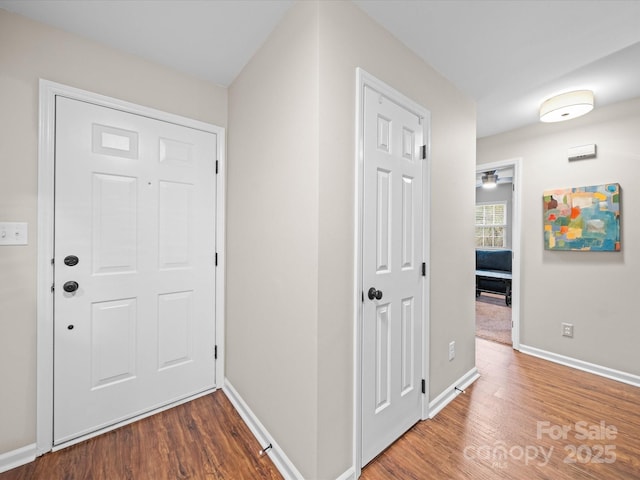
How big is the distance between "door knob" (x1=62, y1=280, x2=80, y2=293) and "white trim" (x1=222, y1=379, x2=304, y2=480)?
122 centimetres

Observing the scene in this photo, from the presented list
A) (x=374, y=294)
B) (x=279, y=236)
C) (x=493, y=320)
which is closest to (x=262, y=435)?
(x=374, y=294)

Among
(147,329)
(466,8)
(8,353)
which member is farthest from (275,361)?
(466,8)

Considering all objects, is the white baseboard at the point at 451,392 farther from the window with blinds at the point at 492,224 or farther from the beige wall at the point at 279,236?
the window with blinds at the point at 492,224

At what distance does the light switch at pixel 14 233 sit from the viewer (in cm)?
143

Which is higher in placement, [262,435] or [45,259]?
[45,259]

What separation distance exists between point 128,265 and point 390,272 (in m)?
1.69

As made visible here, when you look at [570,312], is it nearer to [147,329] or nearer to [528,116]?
[528,116]

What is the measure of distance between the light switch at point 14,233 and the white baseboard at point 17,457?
1111mm

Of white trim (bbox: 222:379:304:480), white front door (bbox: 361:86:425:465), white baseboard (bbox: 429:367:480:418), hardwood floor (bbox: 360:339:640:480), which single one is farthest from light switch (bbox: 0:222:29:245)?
white baseboard (bbox: 429:367:480:418)

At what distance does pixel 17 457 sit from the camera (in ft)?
4.79

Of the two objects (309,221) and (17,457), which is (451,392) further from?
(17,457)

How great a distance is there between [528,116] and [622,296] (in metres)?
1.84

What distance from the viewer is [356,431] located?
139cm

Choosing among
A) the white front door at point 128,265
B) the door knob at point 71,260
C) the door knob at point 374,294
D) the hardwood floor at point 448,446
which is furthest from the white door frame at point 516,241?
the door knob at point 71,260
